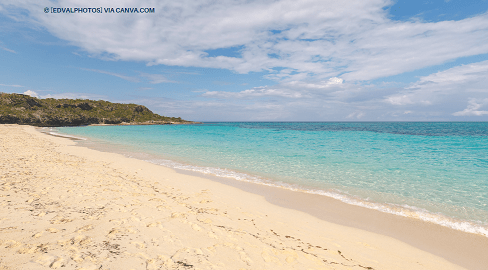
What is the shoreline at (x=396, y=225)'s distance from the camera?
481 cm

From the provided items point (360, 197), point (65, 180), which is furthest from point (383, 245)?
point (65, 180)

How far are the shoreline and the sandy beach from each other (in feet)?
0.18

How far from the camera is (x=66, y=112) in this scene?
241ft

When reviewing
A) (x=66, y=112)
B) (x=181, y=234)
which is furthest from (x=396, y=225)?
(x=66, y=112)

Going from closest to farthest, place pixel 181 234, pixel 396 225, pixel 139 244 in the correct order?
pixel 139 244 < pixel 181 234 < pixel 396 225

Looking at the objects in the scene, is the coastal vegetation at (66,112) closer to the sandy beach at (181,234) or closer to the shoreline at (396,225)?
the sandy beach at (181,234)

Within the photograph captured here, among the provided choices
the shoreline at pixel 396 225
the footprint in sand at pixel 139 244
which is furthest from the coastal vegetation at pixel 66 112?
the shoreline at pixel 396 225

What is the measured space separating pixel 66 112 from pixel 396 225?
318 ft

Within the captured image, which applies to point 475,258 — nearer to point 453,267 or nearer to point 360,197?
point 453,267

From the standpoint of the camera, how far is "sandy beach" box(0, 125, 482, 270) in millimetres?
3637

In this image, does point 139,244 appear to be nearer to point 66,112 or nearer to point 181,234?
point 181,234

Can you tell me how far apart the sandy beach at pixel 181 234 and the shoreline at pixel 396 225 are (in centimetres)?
5

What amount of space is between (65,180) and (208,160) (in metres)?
8.29

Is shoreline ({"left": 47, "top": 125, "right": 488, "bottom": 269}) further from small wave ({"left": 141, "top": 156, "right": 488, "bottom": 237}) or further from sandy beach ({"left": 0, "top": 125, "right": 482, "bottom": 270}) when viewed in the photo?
small wave ({"left": 141, "top": 156, "right": 488, "bottom": 237})
